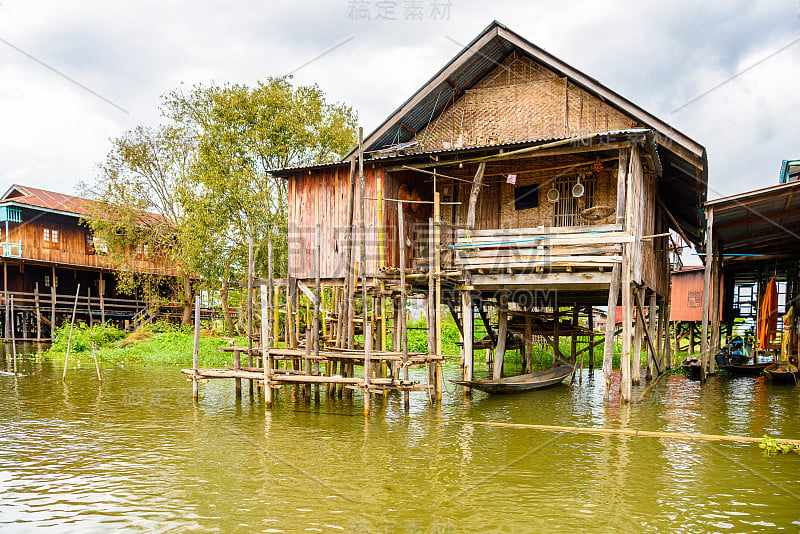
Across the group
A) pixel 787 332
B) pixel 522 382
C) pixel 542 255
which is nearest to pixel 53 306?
pixel 522 382

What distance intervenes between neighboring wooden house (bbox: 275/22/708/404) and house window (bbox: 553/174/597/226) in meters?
0.03

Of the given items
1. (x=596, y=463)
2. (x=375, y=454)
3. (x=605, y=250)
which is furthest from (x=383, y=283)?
(x=596, y=463)

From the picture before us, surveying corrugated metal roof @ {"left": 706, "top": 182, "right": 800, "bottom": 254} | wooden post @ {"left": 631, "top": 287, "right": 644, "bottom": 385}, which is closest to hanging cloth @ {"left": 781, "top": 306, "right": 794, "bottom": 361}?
corrugated metal roof @ {"left": 706, "top": 182, "right": 800, "bottom": 254}

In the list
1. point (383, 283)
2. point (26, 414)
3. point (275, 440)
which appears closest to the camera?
point (275, 440)

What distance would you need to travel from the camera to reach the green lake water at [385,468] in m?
6.52

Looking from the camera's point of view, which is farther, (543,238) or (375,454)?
(543,238)

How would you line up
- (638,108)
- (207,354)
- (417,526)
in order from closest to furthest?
1. (417,526)
2. (638,108)
3. (207,354)

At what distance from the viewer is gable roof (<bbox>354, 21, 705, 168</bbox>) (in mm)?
13633

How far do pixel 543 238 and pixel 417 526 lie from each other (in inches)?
320

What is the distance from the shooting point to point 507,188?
52.6ft

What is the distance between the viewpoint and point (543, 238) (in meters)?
13.2

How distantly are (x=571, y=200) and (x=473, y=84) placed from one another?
161 inches

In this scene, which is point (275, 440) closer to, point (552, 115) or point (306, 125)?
point (552, 115)

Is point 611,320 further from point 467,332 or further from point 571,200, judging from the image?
point 571,200
